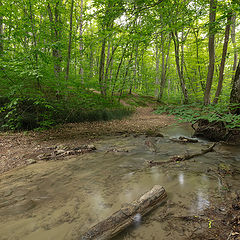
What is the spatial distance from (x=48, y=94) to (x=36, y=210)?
6.67 meters

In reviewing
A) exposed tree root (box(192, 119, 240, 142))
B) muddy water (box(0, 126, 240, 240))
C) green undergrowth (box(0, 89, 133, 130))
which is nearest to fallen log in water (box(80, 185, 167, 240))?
muddy water (box(0, 126, 240, 240))

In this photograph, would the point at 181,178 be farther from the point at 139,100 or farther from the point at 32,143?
the point at 139,100

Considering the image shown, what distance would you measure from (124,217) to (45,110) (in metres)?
7.16

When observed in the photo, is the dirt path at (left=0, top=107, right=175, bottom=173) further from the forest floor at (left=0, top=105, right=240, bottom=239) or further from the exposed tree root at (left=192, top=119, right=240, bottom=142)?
the exposed tree root at (left=192, top=119, right=240, bottom=142)

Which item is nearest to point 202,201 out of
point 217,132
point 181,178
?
point 181,178

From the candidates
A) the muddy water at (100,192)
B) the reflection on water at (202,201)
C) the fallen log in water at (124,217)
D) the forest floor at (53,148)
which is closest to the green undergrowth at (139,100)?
the forest floor at (53,148)

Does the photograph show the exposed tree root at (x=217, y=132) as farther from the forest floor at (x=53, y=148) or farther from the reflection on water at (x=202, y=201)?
the reflection on water at (x=202, y=201)

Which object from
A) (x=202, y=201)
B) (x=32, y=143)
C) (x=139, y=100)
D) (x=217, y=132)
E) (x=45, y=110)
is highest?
(x=139, y=100)

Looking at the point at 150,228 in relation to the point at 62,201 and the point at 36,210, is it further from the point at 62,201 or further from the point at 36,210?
the point at 36,210

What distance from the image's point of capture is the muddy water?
191cm

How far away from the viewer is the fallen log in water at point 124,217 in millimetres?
1730

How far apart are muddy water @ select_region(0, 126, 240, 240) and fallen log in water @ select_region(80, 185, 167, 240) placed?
0.28 feet

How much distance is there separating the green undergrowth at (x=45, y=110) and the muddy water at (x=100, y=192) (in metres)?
3.62

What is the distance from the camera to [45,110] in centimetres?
763
